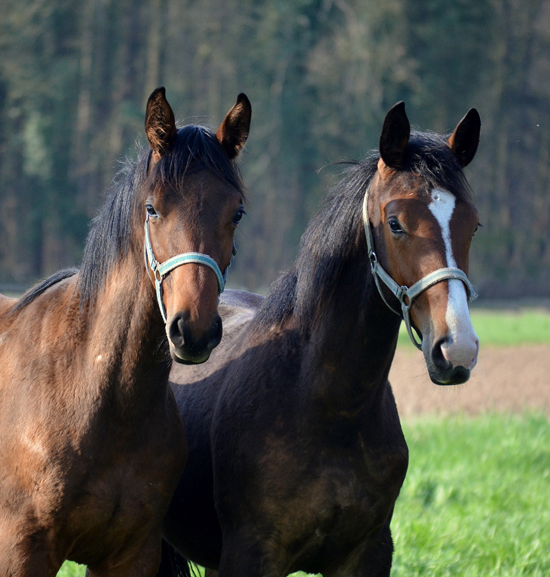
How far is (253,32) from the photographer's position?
33.9 metres

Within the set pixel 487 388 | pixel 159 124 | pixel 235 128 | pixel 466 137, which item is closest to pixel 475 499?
pixel 466 137

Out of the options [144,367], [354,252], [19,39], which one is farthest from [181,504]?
[19,39]

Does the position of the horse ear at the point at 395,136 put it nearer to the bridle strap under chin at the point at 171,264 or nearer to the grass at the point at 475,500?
the bridle strap under chin at the point at 171,264

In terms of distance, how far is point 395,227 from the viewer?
2.79m

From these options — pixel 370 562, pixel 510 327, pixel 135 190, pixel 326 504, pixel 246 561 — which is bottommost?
pixel 510 327

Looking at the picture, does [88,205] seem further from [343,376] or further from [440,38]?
[343,376]

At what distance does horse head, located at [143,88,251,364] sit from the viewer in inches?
96.9

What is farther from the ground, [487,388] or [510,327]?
[487,388]

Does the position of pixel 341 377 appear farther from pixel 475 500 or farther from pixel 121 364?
pixel 475 500

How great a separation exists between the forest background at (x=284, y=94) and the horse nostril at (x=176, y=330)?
26.2 metres

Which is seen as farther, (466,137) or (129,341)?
(466,137)

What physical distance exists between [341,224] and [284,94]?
29.9 metres

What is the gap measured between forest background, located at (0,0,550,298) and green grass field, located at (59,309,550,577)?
2101 centimetres

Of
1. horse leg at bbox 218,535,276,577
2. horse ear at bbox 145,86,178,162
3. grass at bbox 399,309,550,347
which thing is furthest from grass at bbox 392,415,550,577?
grass at bbox 399,309,550,347
